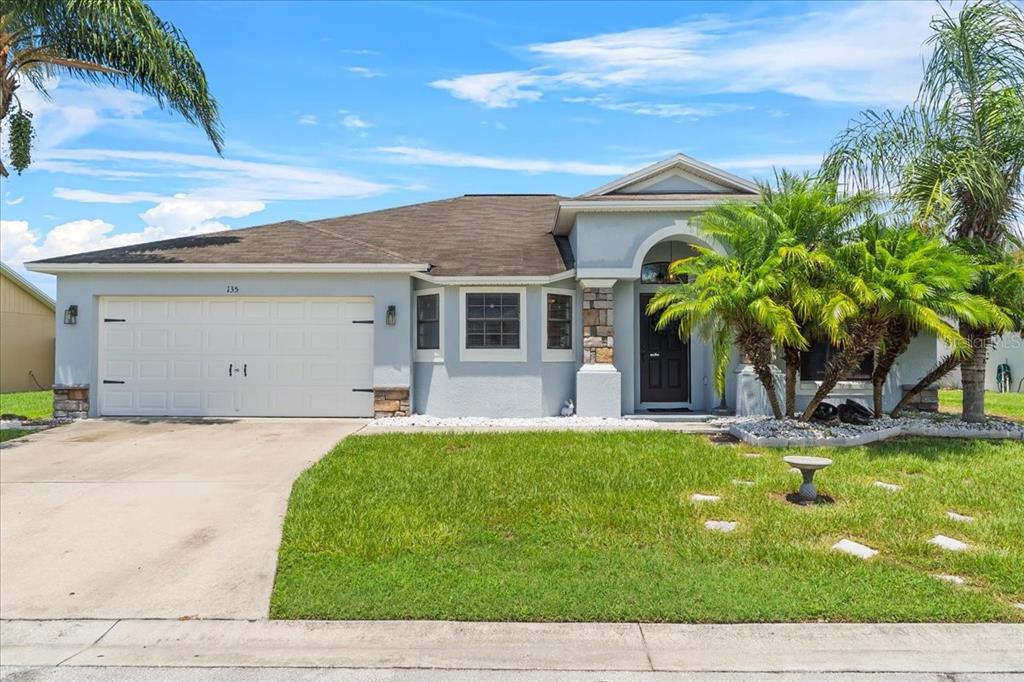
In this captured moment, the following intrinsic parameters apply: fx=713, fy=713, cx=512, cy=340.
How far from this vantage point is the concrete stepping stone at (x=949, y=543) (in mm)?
5741

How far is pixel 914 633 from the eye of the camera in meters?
4.43

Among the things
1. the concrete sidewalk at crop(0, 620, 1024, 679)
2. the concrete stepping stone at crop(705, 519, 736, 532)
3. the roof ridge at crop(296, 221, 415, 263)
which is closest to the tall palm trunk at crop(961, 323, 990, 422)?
the concrete stepping stone at crop(705, 519, 736, 532)

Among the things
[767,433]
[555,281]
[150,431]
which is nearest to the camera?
[767,433]

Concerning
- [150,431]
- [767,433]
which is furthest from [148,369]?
[767,433]

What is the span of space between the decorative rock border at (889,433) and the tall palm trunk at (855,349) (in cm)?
83

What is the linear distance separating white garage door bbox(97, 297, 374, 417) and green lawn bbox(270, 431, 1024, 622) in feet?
14.5

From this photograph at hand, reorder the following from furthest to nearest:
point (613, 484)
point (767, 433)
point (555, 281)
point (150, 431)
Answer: point (555, 281)
point (150, 431)
point (767, 433)
point (613, 484)

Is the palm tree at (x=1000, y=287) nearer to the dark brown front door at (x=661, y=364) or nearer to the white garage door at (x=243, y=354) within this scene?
the dark brown front door at (x=661, y=364)

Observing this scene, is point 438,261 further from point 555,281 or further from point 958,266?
point 958,266

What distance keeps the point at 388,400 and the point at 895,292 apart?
8.46 meters

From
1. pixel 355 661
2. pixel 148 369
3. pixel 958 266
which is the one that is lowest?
pixel 355 661

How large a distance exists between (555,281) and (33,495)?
866 cm

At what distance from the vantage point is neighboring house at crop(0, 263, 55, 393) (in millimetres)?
22312

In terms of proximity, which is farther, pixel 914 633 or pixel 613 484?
pixel 613 484
